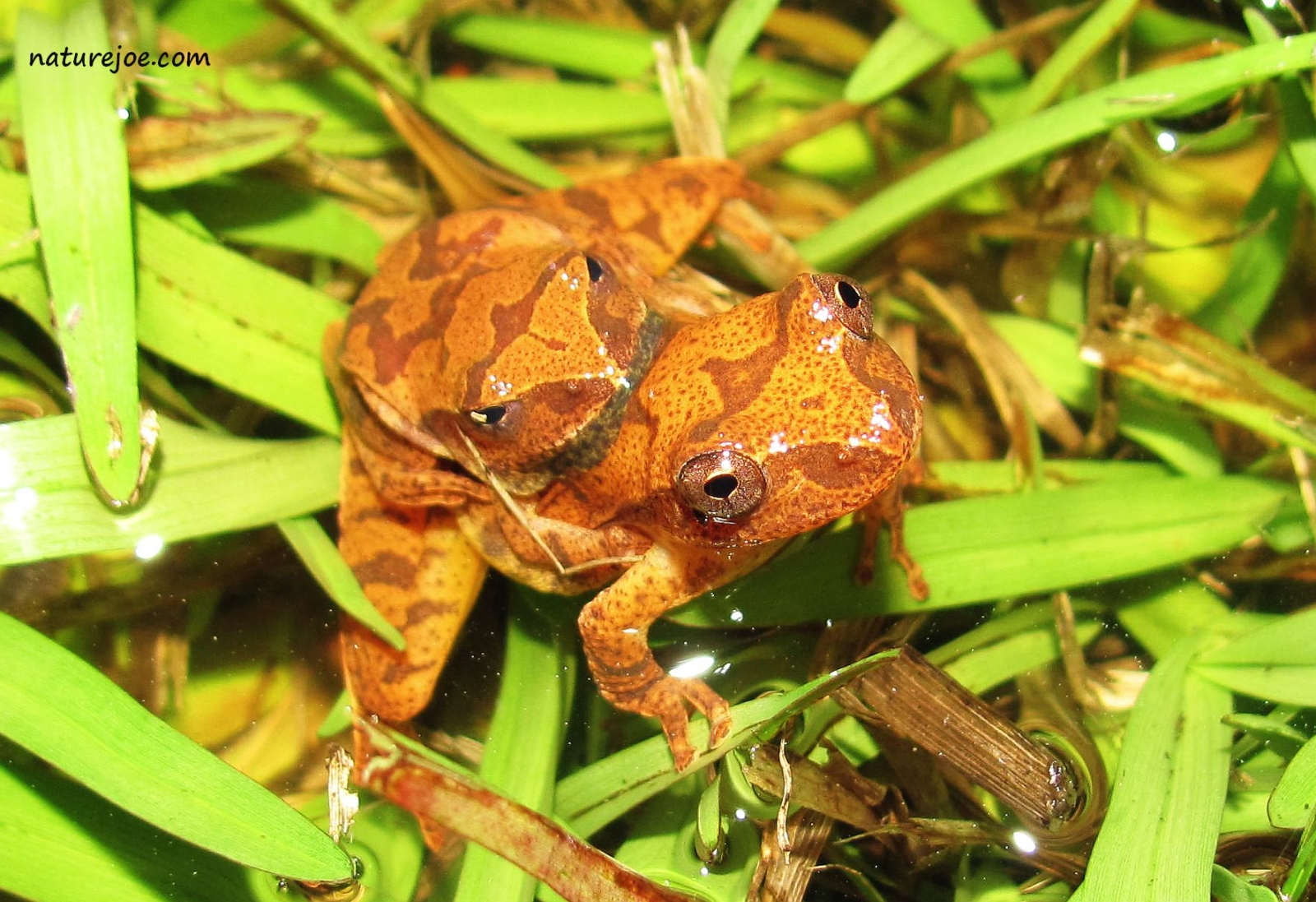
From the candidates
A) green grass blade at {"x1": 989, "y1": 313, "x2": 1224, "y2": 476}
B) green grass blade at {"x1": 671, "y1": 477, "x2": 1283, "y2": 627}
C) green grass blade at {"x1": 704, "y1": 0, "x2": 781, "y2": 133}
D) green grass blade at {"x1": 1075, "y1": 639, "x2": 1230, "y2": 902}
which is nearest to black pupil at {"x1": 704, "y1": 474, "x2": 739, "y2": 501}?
green grass blade at {"x1": 671, "y1": 477, "x2": 1283, "y2": 627}

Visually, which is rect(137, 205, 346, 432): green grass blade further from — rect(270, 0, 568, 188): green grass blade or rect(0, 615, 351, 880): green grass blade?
rect(0, 615, 351, 880): green grass blade

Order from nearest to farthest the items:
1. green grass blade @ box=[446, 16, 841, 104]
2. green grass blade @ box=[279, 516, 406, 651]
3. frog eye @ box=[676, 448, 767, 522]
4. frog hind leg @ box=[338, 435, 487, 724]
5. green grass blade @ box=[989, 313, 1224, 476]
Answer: frog eye @ box=[676, 448, 767, 522], green grass blade @ box=[279, 516, 406, 651], frog hind leg @ box=[338, 435, 487, 724], green grass blade @ box=[989, 313, 1224, 476], green grass blade @ box=[446, 16, 841, 104]

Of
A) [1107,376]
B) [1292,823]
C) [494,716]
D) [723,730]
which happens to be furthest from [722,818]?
[1107,376]

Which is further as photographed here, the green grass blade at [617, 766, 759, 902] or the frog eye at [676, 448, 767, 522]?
the green grass blade at [617, 766, 759, 902]

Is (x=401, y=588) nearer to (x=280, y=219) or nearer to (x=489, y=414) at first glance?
(x=489, y=414)

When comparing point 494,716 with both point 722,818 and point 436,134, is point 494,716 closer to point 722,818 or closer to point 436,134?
point 722,818

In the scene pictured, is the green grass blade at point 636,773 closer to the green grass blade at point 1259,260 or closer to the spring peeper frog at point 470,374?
the spring peeper frog at point 470,374

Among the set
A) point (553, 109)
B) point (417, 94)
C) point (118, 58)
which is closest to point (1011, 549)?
point (553, 109)

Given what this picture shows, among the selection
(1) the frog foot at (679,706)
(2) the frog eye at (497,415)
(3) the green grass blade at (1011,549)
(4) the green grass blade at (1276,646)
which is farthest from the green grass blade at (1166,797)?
(2) the frog eye at (497,415)
